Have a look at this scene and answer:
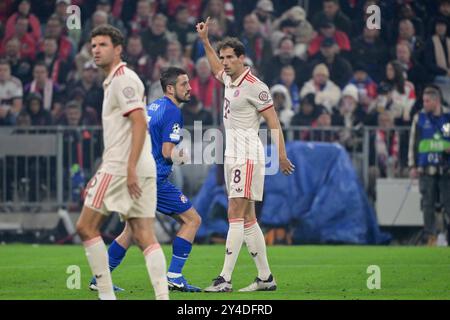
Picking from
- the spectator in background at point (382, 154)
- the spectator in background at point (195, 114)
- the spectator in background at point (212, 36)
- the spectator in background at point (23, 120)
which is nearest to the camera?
the spectator in background at point (382, 154)

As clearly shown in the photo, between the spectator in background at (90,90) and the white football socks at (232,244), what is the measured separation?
10033 mm

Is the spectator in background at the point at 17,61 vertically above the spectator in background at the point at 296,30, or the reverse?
the spectator in background at the point at 296,30

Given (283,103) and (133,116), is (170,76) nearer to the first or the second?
(133,116)

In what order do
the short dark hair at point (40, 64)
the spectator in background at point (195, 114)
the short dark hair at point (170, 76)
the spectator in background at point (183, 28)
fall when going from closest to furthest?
the short dark hair at point (170, 76), the spectator in background at point (195, 114), the short dark hair at point (40, 64), the spectator in background at point (183, 28)

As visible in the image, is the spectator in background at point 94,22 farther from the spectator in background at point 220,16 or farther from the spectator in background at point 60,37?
the spectator in background at point 220,16

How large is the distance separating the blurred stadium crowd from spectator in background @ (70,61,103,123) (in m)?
0.02

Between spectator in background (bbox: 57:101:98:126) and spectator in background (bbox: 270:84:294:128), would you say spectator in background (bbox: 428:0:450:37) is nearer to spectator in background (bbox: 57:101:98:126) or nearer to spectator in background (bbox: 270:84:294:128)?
spectator in background (bbox: 270:84:294:128)

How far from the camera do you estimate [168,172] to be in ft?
39.8

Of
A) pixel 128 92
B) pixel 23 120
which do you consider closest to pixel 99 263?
pixel 128 92

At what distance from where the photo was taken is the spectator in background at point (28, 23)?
76.6 ft

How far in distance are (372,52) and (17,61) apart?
7.10m

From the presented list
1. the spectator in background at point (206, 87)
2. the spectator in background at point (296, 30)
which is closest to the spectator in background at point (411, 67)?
the spectator in background at point (296, 30)

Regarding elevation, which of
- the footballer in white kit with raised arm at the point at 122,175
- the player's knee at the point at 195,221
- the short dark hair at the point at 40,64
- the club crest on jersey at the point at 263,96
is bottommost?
the player's knee at the point at 195,221

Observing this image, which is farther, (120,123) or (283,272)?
(283,272)
